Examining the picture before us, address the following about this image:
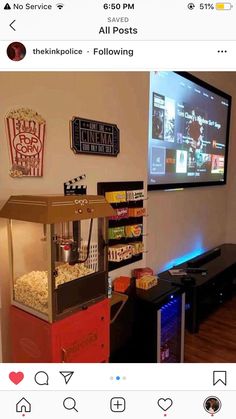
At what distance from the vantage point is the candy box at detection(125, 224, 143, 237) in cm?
179

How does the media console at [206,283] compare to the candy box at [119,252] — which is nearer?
the candy box at [119,252]

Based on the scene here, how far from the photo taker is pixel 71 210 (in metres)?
0.96

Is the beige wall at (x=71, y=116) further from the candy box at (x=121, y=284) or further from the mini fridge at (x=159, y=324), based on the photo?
the mini fridge at (x=159, y=324)

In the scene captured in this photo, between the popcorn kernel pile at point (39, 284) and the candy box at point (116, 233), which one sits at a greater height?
the candy box at point (116, 233)

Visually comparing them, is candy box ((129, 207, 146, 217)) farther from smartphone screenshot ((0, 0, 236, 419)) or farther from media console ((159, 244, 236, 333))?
media console ((159, 244, 236, 333))

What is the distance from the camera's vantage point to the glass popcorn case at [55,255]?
947 mm
